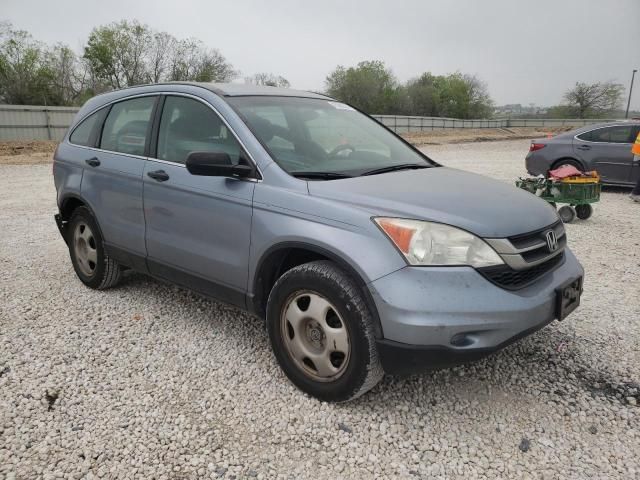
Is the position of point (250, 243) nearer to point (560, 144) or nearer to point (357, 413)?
point (357, 413)

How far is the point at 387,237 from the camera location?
243 cm

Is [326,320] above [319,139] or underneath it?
underneath

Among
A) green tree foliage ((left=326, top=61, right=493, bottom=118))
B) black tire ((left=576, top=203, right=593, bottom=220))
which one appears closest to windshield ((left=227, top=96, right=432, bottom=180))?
black tire ((left=576, top=203, right=593, bottom=220))

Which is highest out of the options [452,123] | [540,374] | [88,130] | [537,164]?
[452,123]

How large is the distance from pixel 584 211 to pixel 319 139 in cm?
603

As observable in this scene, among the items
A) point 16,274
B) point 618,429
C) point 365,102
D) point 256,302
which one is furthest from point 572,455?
point 365,102

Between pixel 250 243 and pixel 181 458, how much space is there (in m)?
1.20

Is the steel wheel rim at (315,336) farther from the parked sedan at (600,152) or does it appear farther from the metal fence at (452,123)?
the metal fence at (452,123)

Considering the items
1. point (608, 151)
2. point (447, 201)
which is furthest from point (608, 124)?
point (447, 201)

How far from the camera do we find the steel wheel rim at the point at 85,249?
4.38 metres

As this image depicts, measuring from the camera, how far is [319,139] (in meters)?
3.29

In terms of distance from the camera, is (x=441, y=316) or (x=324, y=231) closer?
(x=441, y=316)

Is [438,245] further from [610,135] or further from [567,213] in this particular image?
[610,135]

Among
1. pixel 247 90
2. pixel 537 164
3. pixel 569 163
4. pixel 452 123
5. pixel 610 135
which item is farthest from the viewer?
pixel 452 123
